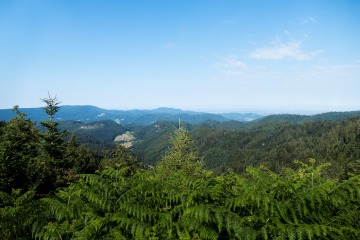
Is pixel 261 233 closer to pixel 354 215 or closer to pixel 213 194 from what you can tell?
pixel 213 194

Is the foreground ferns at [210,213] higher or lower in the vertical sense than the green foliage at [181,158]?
higher

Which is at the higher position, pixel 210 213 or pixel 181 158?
pixel 210 213

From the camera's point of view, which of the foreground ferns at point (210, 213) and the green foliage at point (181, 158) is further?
the green foliage at point (181, 158)

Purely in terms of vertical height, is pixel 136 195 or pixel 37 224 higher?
pixel 136 195

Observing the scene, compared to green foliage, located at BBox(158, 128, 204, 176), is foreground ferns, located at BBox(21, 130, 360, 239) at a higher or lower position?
higher

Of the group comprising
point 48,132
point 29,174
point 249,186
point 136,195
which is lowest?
point 29,174

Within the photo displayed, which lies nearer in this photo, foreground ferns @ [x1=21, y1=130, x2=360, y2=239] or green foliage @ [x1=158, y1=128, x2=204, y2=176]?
foreground ferns @ [x1=21, y1=130, x2=360, y2=239]

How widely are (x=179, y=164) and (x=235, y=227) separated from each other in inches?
514

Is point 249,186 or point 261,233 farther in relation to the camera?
point 249,186

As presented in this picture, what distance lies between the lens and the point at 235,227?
318cm

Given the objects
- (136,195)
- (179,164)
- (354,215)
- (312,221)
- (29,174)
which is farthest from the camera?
(29,174)

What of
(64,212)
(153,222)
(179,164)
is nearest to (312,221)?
(153,222)

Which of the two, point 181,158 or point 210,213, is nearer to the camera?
point 210,213

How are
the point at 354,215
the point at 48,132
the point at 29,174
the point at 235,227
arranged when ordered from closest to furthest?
the point at 235,227 → the point at 354,215 → the point at 29,174 → the point at 48,132
